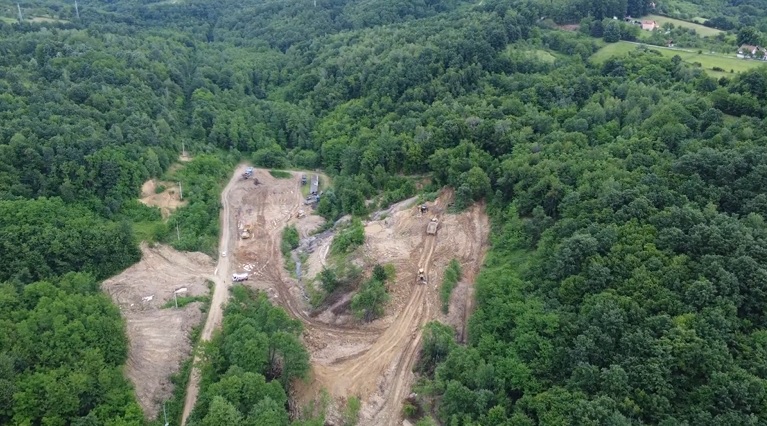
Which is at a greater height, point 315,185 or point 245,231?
point 245,231

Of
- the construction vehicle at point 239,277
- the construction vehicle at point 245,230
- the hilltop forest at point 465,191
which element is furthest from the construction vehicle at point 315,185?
the construction vehicle at point 239,277

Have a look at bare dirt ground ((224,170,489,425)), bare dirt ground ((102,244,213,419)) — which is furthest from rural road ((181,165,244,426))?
bare dirt ground ((224,170,489,425))

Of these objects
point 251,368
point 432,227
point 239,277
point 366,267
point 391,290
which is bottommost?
point 391,290

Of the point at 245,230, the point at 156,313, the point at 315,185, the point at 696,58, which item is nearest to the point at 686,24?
the point at 696,58

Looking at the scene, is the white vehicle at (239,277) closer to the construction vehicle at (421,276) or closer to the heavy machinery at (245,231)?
the heavy machinery at (245,231)

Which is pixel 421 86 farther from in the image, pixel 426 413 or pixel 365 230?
pixel 426 413

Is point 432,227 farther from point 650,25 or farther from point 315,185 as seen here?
point 650,25

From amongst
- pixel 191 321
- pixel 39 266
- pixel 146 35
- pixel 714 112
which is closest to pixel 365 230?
pixel 191 321
